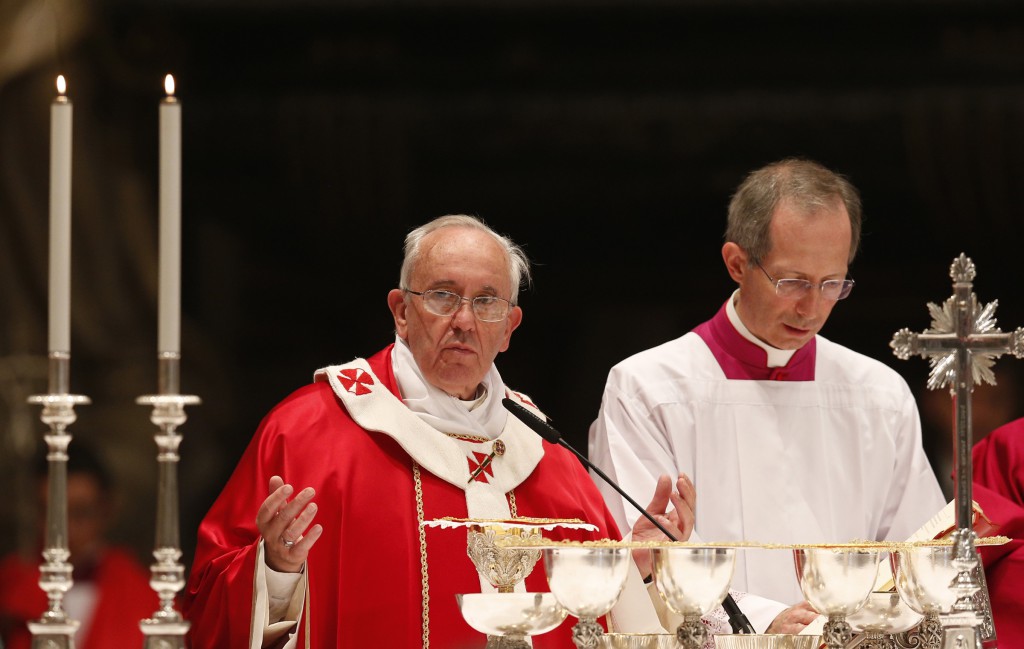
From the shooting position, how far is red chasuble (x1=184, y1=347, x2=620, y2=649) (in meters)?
3.92

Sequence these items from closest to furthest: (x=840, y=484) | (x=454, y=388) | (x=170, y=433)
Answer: (x=170, y=433) < (x=454, y=388) < (x=840, y=484)

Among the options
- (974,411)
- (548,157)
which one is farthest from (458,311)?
(974,411)

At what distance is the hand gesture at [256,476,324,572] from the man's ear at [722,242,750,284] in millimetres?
1883

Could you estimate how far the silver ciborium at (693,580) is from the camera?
282 centimetres

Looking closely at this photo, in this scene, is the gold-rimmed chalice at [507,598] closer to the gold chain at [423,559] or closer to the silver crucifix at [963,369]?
the silver crucifix at [963,369]

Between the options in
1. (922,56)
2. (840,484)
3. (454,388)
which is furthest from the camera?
(922,56)

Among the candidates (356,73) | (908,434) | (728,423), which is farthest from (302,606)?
(356,73)

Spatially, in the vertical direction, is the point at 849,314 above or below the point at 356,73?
below

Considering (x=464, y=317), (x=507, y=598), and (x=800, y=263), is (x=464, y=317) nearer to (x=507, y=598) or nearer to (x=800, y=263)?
(x=800, y=263)

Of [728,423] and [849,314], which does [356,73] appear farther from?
[728,423]

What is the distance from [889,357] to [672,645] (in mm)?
4682

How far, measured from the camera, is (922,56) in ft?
24.3

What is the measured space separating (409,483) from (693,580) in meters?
1.43

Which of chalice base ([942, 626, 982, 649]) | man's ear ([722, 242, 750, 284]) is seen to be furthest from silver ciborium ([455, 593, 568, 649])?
man's ear ([722, 242, 750, 284])
